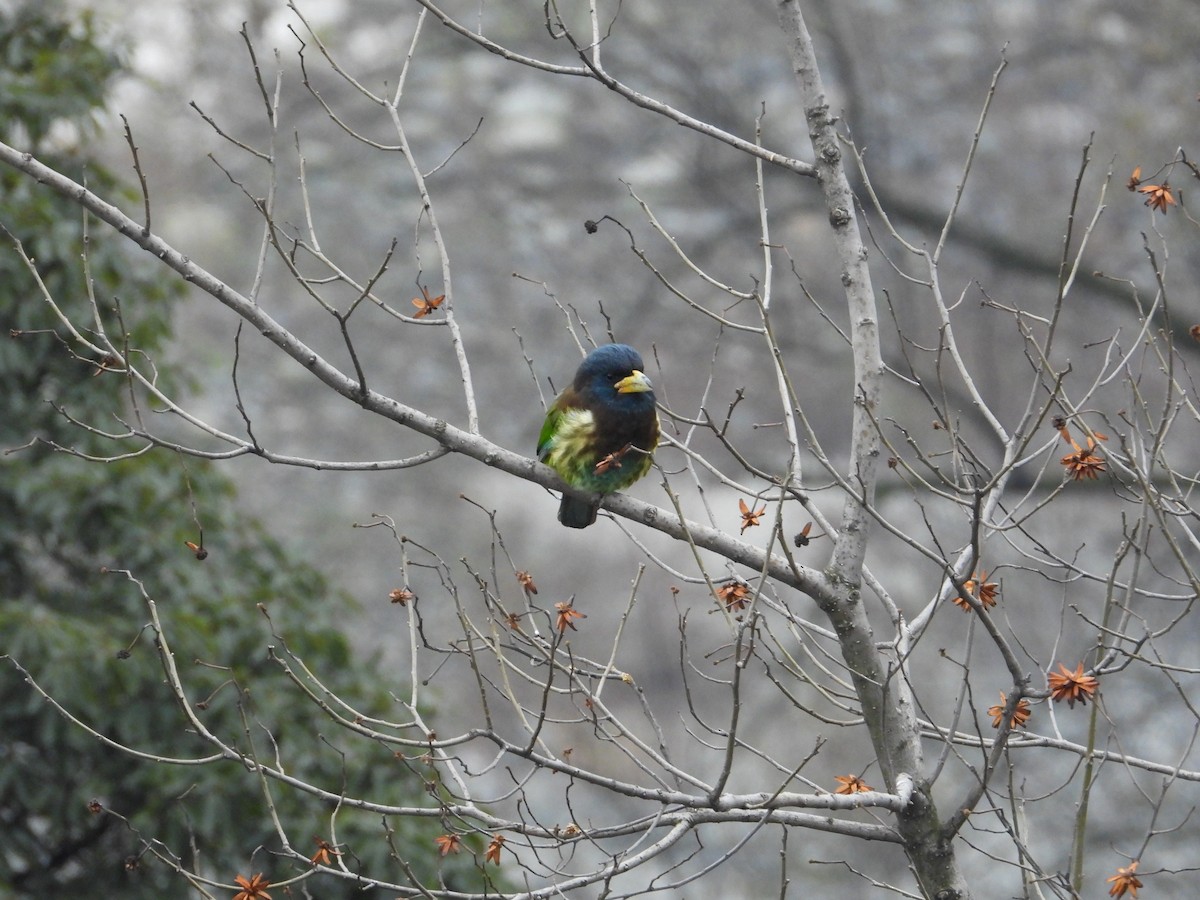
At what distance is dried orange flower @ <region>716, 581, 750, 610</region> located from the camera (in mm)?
3607

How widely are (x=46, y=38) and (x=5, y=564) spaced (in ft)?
8.07

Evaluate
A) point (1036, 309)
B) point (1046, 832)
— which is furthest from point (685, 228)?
point (1046, 832)

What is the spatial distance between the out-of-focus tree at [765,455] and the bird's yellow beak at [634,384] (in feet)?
0.68

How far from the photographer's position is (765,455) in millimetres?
14078

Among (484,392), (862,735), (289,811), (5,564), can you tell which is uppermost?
(484,392)

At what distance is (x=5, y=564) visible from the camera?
5797 mm

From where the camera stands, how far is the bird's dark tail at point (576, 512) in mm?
4547

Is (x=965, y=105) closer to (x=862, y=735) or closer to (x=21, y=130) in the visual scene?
(x=862, y=735)

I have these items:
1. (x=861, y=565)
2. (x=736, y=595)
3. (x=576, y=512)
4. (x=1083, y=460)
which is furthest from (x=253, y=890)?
(x=1083, y=460)

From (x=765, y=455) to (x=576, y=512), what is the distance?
964cm

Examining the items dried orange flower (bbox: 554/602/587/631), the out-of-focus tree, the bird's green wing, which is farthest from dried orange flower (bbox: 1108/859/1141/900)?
the bird's green wing

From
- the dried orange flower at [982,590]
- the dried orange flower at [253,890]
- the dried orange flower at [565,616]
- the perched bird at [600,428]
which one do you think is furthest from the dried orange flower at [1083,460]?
the dried orange flower at [253,890]

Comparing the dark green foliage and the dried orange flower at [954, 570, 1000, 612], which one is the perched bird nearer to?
the dried orange flower at [954, 570, 1000, 612]

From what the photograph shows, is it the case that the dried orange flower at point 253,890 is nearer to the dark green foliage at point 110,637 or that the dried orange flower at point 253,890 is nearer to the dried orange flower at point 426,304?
the dried orange flower at point 426,304
